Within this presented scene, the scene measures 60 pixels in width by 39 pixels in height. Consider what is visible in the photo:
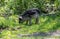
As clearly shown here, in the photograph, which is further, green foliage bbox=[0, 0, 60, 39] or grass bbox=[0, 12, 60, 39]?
green foliage bbox=[0, 0, 60, 39]

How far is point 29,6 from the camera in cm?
2269

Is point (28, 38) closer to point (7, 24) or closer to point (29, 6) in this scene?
point (7, 24)

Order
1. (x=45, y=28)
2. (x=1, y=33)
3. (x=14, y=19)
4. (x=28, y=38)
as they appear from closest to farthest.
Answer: (x=28, y=38), (x=1, y=33), (x=45, y=28), (x=14, y=19)

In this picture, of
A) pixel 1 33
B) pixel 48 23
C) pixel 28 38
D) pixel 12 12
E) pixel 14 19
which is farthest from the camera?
pixel 12 12

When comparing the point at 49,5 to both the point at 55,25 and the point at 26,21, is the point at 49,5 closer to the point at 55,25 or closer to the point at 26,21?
the point at 26,21

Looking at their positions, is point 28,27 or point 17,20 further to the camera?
point 17,20

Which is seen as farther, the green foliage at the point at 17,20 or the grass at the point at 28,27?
the green foliage at the point at 17,20

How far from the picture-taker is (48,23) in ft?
57.5

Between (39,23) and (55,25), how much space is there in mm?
1705

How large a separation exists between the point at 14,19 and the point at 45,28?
3561 millimetres

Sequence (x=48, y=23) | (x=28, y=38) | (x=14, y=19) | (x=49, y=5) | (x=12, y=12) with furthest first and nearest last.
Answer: (x=49, y=5), (x=12, y=12), (x=14, y=19), (x=48, y=23), (x=28, y=38)

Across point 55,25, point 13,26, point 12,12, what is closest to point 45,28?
point 55,25

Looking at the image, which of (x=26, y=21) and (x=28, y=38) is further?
(x=26, y=21)

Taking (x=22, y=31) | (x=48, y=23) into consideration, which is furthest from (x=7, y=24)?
(x=48, y=23)
